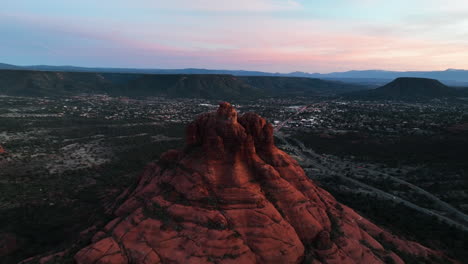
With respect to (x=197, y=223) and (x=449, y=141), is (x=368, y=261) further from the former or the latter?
(x=449, y=141)

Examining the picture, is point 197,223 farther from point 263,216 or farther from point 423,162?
point 423,162

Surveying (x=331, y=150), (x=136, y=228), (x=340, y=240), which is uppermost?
(x=136, y=228)

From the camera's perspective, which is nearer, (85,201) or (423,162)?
(85,201)

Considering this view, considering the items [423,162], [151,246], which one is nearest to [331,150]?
[423,162]

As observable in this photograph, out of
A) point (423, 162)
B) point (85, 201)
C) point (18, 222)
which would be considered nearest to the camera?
point (18, 222)

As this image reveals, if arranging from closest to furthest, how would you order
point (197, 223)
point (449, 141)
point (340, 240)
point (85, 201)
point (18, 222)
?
point (197, 223) < point (340, 240) < point (18, 222) < point (85, 201) < point (449, 141)

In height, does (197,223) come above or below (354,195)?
above

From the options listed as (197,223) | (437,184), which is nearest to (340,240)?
(197,223)
